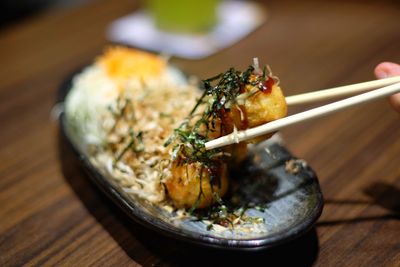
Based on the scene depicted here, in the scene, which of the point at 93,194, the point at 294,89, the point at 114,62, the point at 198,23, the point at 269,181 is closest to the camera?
the point at 269,181

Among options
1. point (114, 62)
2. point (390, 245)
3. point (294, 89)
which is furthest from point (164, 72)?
point (390, 245)

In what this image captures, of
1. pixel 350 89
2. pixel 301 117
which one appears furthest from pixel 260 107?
pixel 350 89

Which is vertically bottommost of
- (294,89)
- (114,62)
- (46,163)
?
(294,89)

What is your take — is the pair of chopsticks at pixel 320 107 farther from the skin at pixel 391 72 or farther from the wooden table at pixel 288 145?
the wooden table at pixel 288 145

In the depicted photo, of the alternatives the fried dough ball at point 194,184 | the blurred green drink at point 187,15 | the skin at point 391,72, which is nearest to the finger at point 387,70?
the skin at point 391,72

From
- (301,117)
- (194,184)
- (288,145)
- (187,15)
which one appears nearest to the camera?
(301,117)

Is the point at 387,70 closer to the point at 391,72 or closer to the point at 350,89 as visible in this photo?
the point at 391,72

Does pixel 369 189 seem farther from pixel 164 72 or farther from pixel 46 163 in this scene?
pixel 46 163
